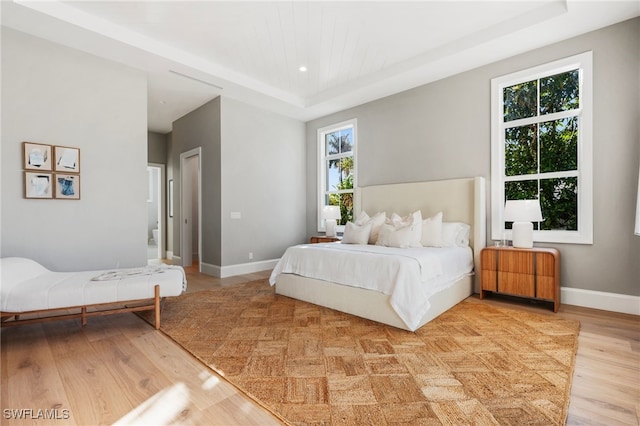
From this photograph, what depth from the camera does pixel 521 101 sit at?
3.75 m

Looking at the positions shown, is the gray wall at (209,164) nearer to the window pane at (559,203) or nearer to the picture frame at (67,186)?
the picture frame at (67,186)

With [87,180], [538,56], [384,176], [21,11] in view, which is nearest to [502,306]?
[384,176]

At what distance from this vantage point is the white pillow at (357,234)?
4.01m

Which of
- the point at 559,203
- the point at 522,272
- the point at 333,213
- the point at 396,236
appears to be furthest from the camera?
the point at 333,213

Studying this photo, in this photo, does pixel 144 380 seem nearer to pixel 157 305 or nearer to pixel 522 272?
pixel 157 305

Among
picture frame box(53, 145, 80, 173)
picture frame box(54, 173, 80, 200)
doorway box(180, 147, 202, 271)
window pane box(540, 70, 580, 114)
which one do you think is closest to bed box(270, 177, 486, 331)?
window pane box(540, 70, 580, 114)

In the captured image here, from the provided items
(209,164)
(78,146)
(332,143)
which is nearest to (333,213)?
(332,143)

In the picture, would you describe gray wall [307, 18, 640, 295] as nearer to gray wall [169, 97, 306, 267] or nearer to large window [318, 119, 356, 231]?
large window [318, 119, 356, 231]

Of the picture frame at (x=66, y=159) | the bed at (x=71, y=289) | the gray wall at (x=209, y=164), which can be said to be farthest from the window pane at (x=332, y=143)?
the picture frame at (x=66, y=159)

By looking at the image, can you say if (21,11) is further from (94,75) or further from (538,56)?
(538,56)

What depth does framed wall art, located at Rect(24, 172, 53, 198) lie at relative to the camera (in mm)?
3131

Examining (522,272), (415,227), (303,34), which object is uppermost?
(303,34)

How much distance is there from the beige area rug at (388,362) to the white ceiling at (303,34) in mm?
3011

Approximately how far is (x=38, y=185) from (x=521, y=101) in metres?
5.70
